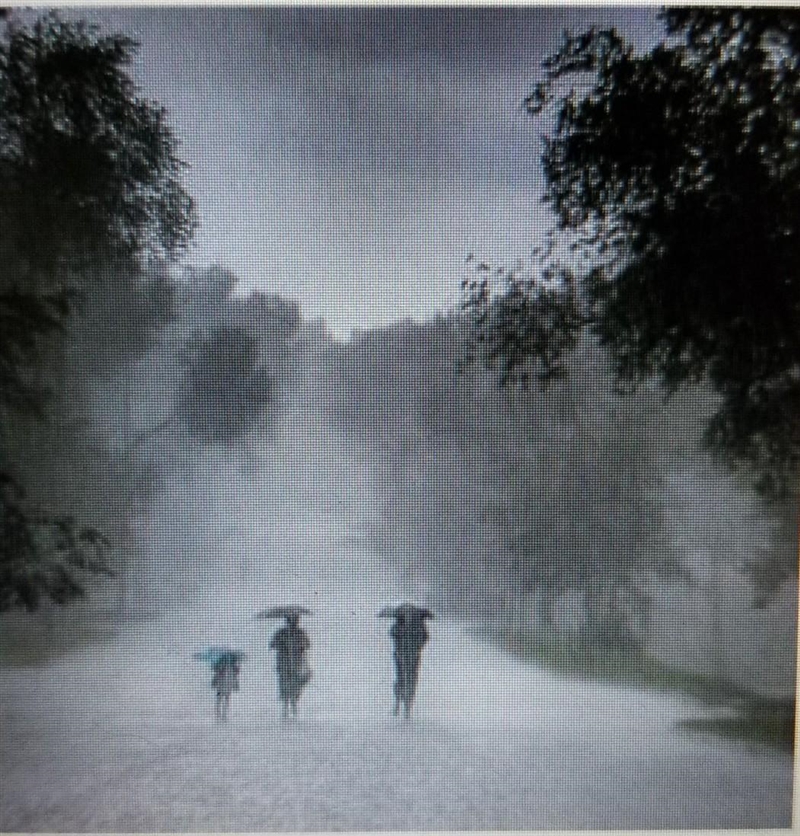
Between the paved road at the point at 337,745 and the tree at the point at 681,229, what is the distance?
0.83 m

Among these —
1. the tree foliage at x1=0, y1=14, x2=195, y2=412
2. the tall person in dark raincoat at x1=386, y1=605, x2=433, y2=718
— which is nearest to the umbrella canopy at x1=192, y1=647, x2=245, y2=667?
the tall person in dark raincoat at x1=386, y1=605, x2=433, y2=718

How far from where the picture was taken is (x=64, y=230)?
101 inches

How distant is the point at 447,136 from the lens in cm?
259

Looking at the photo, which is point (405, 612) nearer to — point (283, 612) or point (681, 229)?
point (283, 612)

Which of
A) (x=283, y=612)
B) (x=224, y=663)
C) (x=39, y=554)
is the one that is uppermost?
(x=39, y=554)

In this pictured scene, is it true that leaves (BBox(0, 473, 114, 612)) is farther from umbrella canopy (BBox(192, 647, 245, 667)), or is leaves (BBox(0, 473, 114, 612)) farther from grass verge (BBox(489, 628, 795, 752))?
grass verge (BBox(489, 628, 795, 752))

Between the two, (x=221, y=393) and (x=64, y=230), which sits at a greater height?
(x=64, y=230)

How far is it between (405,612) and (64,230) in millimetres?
1465

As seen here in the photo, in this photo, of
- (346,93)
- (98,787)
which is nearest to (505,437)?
(346,93)

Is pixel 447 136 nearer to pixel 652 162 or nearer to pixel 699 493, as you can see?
pixel 652 162

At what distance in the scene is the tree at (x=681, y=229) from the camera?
2551 millimetres

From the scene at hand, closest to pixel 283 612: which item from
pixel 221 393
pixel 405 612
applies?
pixel 405 612

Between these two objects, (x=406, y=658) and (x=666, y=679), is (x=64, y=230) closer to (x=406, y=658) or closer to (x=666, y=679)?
(x=406, y=658)

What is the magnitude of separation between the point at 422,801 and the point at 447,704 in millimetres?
294
